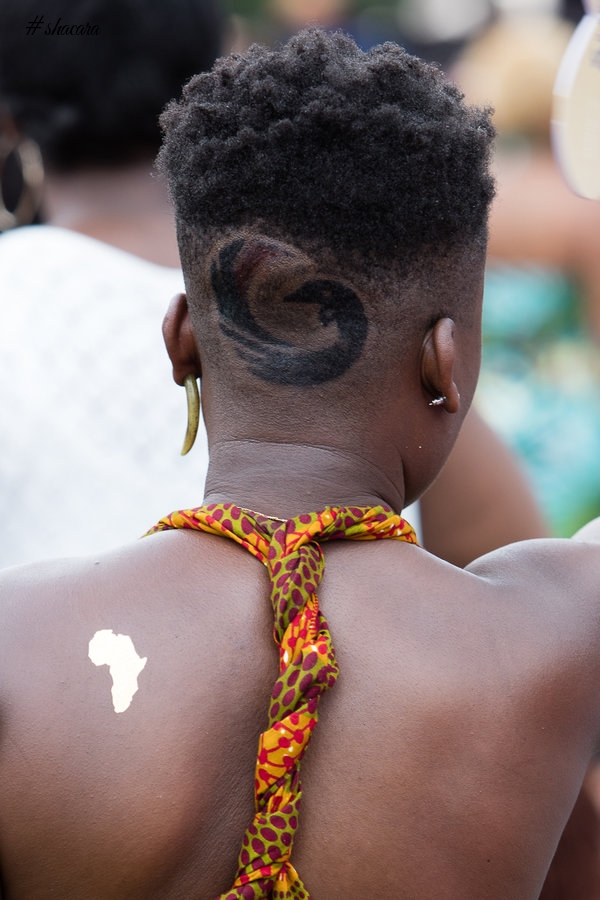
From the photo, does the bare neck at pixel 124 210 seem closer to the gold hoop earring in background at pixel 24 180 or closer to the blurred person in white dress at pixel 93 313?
the blurred person in white dress at pixel 93 313

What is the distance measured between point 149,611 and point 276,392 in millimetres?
351

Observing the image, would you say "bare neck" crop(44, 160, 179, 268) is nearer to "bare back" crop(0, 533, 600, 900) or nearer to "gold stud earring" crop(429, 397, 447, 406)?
"gold stud earring" crop(429, 397, 447, 406)

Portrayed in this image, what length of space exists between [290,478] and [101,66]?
4.27 ft

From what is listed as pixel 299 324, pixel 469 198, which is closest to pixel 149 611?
pixel 299 324

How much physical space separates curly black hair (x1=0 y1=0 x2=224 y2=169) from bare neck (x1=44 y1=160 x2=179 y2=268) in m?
0.04

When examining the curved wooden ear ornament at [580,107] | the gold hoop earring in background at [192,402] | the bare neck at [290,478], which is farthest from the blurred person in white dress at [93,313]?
the curved wooden ear ornament at [580,107]

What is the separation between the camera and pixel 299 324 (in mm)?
1623

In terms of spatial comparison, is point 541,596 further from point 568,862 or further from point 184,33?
point 184,33

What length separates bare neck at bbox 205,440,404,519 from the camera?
1.63m

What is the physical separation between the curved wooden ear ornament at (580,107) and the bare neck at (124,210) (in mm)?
884

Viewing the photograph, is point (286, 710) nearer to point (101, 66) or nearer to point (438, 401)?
point (438, 401)

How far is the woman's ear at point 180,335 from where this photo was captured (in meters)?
1.76

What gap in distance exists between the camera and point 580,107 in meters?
1.96

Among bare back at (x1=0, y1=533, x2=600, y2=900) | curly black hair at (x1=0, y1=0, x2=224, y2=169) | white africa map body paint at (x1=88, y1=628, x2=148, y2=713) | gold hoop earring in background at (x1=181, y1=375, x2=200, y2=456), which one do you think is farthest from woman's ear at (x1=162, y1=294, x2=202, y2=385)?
curly black hair at (x1=0, y1=0, x2=224, y2=169)
